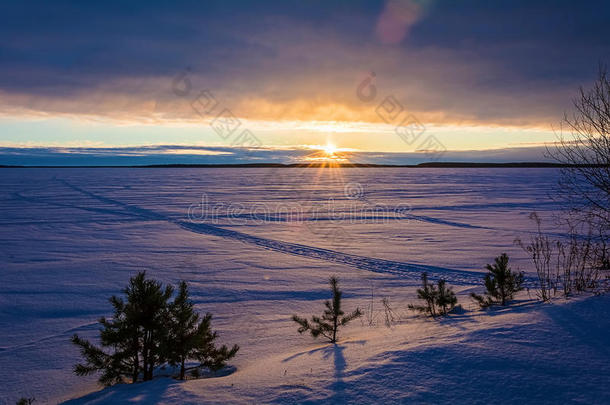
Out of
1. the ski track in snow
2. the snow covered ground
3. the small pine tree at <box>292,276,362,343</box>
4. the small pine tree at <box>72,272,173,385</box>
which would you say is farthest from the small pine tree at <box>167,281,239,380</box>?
the ski track in snow

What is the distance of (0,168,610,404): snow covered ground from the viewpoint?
294 cm

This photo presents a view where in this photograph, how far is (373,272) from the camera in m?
9.04

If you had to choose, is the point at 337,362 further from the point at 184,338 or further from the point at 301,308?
the point at 301,308

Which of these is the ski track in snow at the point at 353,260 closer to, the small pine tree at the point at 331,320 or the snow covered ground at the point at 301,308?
the snow covered ground at the point at 301,308

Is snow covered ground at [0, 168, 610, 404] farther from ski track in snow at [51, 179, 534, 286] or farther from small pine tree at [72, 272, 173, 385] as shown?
small pine tree at [72, 272, 173, 385]

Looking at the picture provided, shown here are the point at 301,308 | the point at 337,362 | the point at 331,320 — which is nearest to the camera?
the point at 337,362

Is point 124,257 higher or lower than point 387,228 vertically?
lower

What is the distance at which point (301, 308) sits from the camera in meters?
6.69

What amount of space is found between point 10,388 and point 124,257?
6532 millimetres

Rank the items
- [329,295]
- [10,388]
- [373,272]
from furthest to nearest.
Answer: [373,272] < [329,295] < [10,388]

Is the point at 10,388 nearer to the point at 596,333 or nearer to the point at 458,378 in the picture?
the point at 458,378

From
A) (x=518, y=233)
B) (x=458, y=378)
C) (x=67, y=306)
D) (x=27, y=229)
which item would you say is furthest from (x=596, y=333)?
(x=27, y=229)

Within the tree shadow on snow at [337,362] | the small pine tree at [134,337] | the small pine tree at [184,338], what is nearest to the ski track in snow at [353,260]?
the tree shadow on snow at [337,362]

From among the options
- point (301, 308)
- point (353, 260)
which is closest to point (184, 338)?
point (301, 308)
